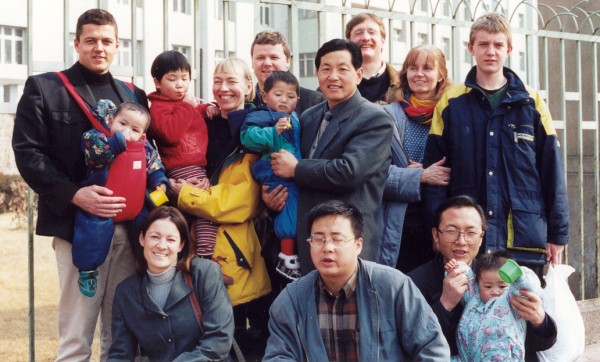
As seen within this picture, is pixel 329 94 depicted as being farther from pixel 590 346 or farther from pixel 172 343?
pixel 590 346

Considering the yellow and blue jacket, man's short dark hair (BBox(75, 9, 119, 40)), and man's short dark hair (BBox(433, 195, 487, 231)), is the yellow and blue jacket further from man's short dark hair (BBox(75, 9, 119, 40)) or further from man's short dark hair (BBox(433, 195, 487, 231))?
man's short dark hair (BBox(75, 9, 119, 40))

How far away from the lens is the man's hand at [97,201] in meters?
3.76

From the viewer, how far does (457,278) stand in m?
3.87

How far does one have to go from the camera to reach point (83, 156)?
3.94 meters

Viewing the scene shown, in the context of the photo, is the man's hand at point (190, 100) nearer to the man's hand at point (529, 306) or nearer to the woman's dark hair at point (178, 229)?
the woman's dark hair at point (178, 229)

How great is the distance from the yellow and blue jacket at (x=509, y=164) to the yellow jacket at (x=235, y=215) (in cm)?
97

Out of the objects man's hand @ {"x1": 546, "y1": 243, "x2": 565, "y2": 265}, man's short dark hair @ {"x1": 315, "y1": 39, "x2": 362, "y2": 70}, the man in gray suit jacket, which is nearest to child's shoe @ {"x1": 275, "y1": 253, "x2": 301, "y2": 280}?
the man in gray suit jacket

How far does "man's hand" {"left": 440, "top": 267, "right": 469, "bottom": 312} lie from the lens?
3857 mm

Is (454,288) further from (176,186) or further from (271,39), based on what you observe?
(271,39)

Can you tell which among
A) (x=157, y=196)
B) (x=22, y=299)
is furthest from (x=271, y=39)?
(x=22, y=299)

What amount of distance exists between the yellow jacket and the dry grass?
346cm

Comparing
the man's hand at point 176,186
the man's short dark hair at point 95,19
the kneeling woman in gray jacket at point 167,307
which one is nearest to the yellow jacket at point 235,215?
the man's hand at point 176,186

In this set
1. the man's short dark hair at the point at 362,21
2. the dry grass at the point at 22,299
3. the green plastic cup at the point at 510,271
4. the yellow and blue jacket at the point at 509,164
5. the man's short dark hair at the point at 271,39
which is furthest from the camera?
the dry grass at the point at 22,299

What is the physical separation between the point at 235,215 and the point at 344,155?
0.66m
